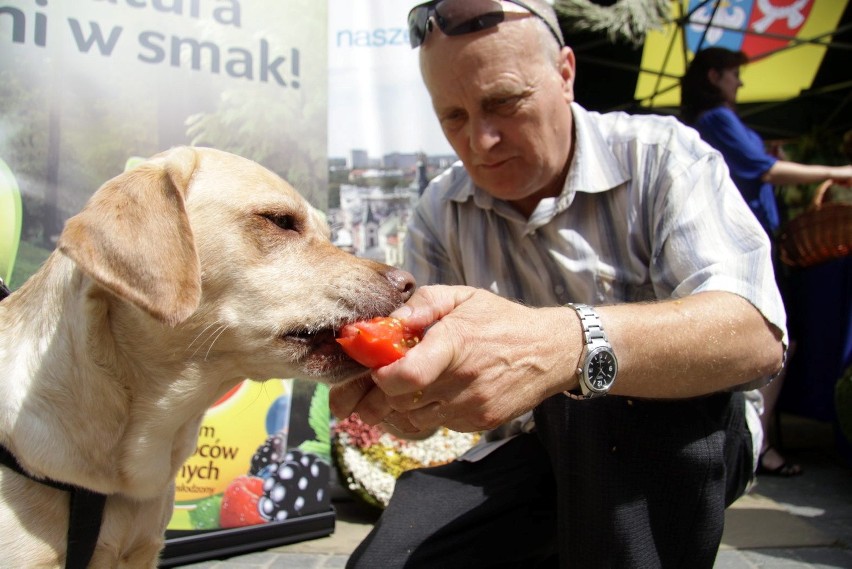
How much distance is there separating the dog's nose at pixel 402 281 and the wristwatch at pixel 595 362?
0.50m

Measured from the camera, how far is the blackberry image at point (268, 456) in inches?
141

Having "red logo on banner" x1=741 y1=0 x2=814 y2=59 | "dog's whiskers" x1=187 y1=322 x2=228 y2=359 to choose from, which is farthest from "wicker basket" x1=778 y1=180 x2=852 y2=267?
"dog's whiskers" x1=187 y1=322 x2=228 y2=359

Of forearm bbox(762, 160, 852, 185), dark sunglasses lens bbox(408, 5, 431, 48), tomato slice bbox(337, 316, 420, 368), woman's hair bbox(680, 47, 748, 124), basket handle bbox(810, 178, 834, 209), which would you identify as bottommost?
tomato slice bbox(337, 316, 420, 368)

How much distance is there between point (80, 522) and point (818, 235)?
4.53 metres

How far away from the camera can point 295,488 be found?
12.0 feet

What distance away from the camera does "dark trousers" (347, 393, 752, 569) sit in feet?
6.45

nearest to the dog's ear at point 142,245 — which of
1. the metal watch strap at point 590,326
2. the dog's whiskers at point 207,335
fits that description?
the dog's whiskers at point 207,335

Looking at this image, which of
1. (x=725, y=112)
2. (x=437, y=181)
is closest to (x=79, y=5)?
(x=437, y=181)

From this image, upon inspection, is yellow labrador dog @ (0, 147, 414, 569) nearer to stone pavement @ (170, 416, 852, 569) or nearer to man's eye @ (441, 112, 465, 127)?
man's eye @ (441, 112, 465, 127)

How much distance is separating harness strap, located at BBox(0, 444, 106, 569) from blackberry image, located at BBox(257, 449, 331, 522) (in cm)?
189

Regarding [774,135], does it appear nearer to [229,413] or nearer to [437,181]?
[437,181]

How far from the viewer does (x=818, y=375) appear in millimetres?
4926

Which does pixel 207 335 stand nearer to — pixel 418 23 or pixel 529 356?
pixel 529 356

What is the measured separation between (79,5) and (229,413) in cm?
202
